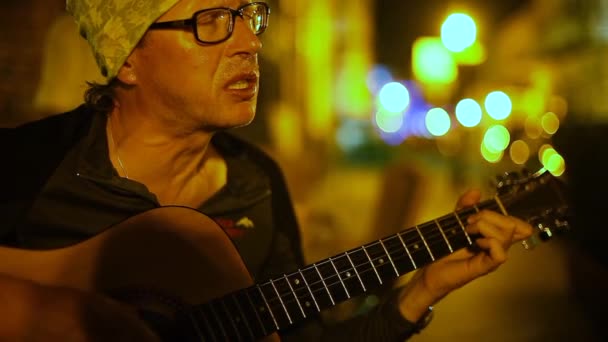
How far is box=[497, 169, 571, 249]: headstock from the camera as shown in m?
2.20

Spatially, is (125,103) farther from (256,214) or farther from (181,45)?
(256,214)

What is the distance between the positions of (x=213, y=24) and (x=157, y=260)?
78cm

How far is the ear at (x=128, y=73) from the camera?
2152mm

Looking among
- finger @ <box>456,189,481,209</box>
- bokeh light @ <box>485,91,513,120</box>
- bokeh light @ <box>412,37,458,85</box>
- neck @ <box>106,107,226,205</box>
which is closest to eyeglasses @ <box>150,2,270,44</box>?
neck @ <box>106,107,226,205</box>

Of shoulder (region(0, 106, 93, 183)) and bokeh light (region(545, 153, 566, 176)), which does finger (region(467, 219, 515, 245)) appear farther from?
shoulder (region(0, 106, 93, 183))

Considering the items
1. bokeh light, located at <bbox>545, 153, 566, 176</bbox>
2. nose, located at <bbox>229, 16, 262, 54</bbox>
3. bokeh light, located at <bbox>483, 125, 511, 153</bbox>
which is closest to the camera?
nose, located at <bbox>229, 16, 262, 54</bbox>

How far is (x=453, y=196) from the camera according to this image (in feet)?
49.1

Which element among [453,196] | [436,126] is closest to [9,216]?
[453,196]

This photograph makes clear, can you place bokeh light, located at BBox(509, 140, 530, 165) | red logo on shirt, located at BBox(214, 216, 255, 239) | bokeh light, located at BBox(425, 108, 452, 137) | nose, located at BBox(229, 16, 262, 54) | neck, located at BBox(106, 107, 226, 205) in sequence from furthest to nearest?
1. bokeh light, located at BBox(425, 108, 452, 137)
2. bokeh light, located at BBox(509, 140, 530, 165)
3. red logo on shirt, located at BBox(214, 216, 255, 239)
4. neck, located at BBox(106, 107, 226, 205)
5. nose, located at BBox(229, 16, 262, 54)

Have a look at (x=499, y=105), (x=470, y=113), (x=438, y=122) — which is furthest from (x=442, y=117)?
(x=499, y=105)

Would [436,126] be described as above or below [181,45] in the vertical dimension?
below

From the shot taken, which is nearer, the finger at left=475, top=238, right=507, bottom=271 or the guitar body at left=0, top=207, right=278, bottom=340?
the guitar body at left=0, top=207, right=278, bottom=340

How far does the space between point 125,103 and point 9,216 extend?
0.55 metres

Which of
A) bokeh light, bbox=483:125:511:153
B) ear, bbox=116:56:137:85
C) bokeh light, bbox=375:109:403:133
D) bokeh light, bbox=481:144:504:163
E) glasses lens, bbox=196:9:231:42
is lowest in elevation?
bokeh light, bbox=375:109:403:133
